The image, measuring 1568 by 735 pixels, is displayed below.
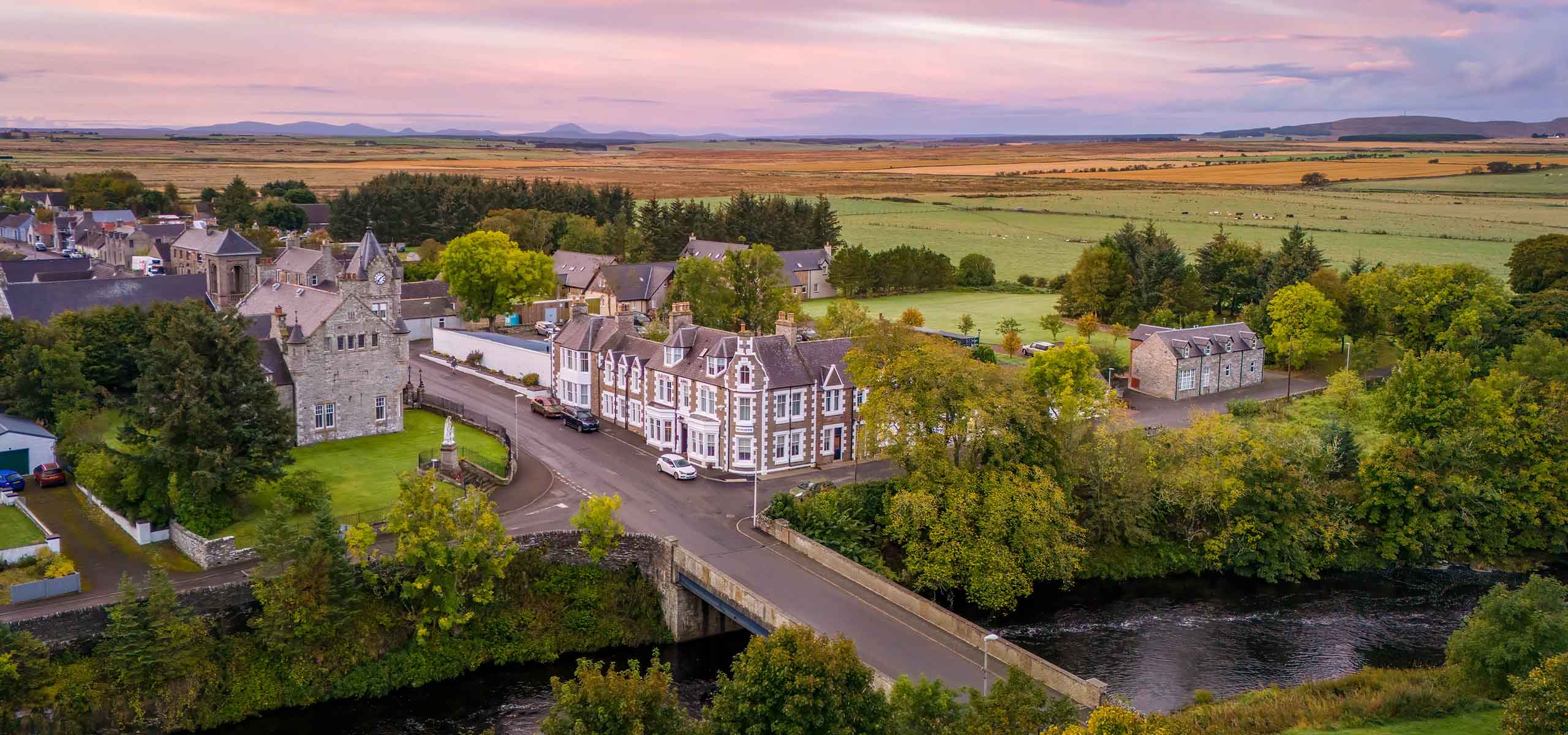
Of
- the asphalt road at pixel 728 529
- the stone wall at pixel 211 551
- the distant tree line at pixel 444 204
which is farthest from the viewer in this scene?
the distant tree line at pixel 444 204

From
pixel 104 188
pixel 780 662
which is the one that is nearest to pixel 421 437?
pixel 780 662

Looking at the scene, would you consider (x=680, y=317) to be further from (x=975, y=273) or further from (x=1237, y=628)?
(x=975, y=273)

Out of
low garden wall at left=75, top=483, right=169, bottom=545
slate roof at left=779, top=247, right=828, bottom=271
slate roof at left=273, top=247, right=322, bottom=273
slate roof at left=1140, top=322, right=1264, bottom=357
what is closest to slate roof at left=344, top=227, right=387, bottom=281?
slate roof at left=273, top=247, right=322, bottom=273

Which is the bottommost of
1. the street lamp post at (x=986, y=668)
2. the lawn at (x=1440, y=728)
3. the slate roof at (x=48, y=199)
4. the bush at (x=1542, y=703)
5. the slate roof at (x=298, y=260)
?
the lawn at (x=1440, y=728)

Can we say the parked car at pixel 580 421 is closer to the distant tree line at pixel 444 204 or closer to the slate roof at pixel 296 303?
the slate roof at pixel 296 303

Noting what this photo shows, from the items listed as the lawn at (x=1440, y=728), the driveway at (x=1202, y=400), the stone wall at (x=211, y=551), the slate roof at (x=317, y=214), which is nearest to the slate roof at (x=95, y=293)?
the stone wall at (x=211, y=551)

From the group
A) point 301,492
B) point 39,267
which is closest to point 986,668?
point 301,492
